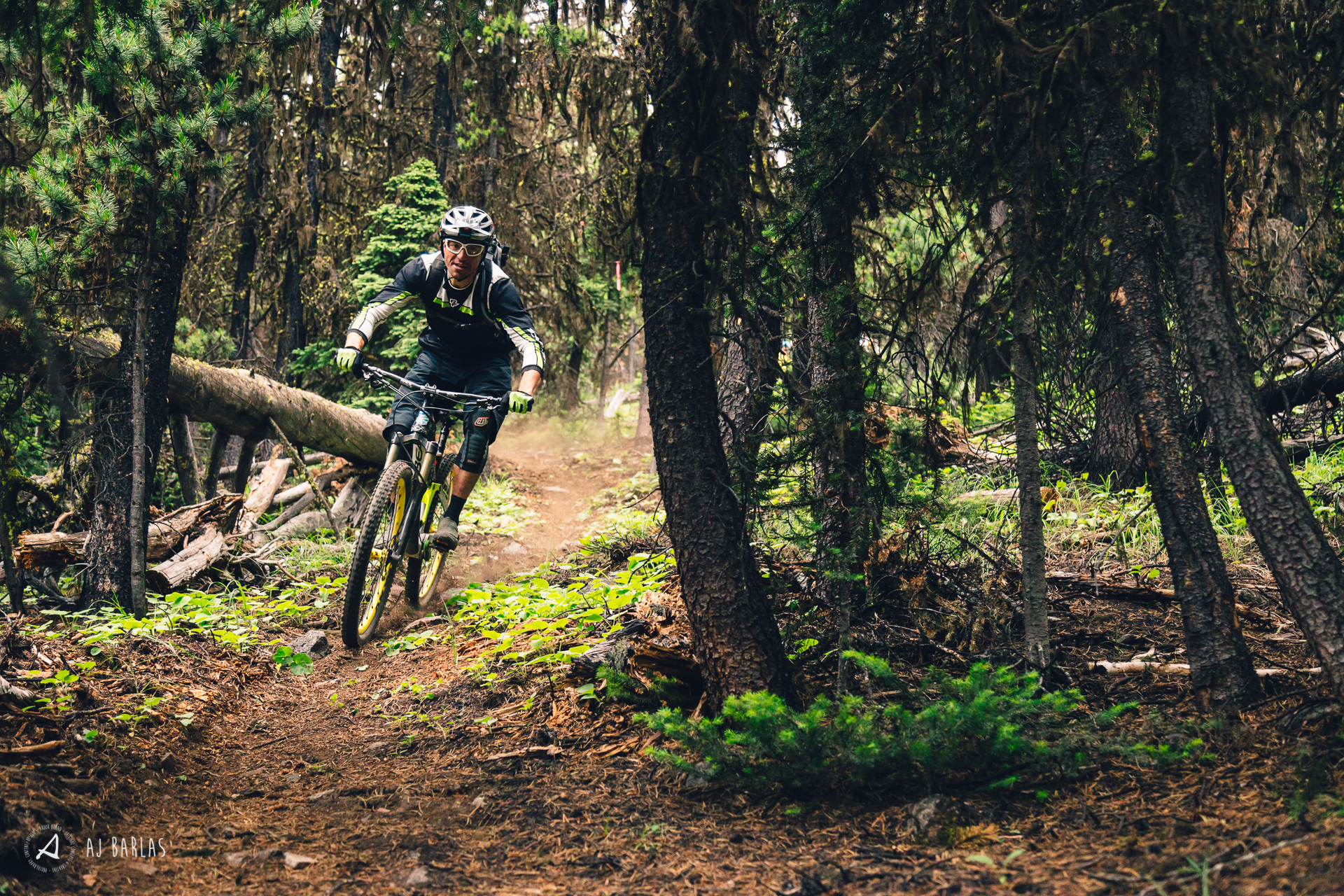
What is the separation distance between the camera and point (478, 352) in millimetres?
6562

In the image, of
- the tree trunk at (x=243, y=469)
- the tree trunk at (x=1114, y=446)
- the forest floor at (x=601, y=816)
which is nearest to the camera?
the forest floor at (x=601, y=816)

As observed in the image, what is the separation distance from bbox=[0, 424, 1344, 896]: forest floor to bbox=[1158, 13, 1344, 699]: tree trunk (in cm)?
55

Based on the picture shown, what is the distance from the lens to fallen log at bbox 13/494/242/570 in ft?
20.9

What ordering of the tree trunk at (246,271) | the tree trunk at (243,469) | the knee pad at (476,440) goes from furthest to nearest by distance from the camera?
the tree trunk at (246,271) < the tree trunk at (243,469) < the knee pad at (476,440)

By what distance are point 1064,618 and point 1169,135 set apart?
2922 mm

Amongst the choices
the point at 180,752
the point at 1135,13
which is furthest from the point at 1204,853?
the point at 180,752

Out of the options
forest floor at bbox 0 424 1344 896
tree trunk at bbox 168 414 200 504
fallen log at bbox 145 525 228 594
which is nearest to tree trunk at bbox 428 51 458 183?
tree trunk at bbox 168 414 200 504

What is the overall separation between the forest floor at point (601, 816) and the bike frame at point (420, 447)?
5.79 feet

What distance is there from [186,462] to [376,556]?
13.5ft

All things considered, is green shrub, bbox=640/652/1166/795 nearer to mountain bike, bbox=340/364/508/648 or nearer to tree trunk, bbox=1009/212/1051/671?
tree trunk, bbox=1009/212/1051/671

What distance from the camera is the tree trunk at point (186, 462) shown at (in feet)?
27.4

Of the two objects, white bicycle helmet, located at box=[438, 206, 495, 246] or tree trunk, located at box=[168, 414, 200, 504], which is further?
tree trunk, located at box=[168, 414, 200, 504]

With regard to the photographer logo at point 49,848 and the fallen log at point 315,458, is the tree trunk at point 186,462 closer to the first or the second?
the fallen log at point 315,458

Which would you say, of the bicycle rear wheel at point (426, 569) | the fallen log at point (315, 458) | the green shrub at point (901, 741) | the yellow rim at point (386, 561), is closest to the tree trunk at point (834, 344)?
the green shrub at point (901, 741)
